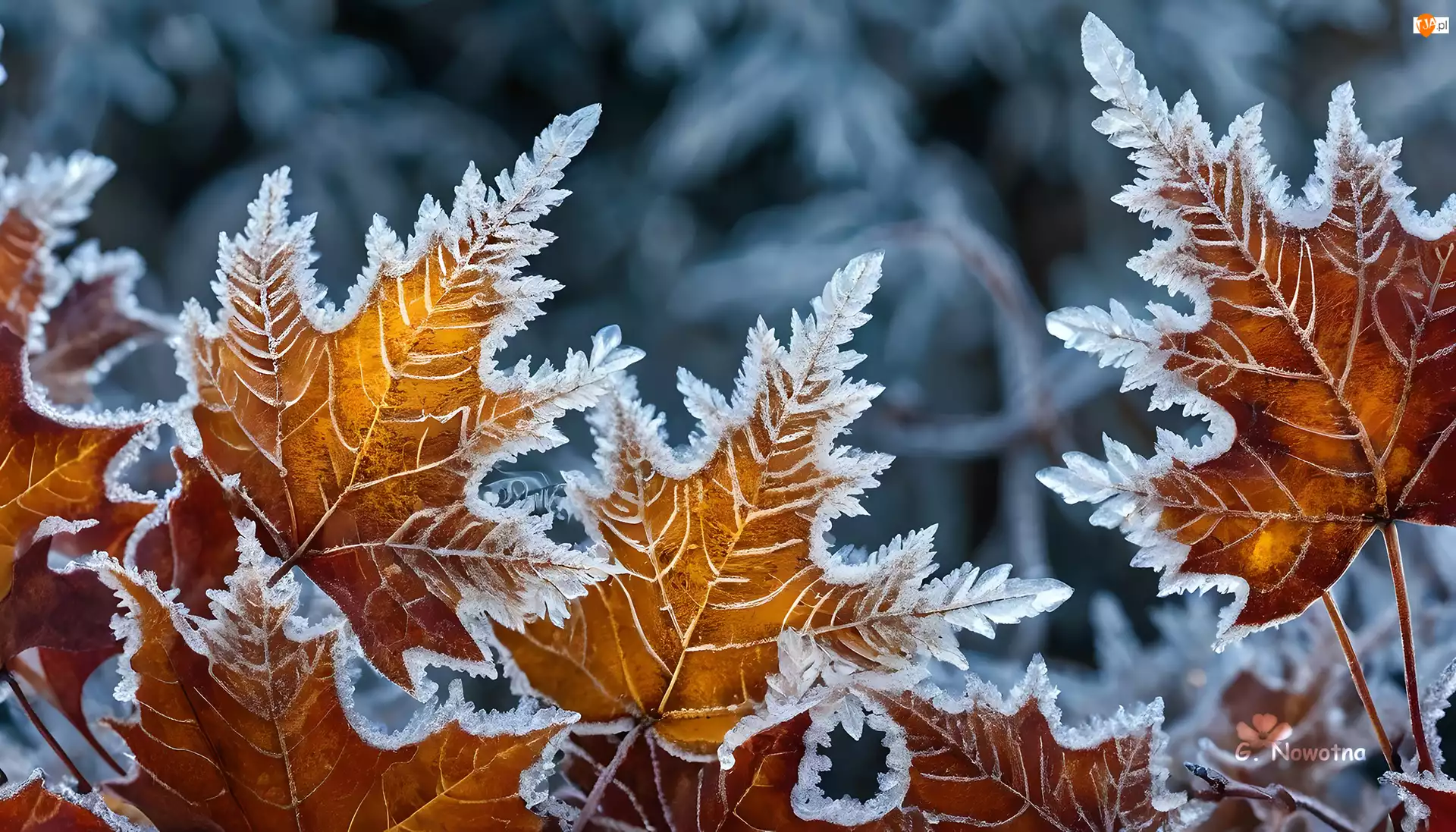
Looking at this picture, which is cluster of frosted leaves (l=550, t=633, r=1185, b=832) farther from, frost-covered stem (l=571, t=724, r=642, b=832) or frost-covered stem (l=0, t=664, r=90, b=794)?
frost-covered stem (l=0, t=664, r=90, b=794)

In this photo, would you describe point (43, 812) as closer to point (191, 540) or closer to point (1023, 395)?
point (191, 540)

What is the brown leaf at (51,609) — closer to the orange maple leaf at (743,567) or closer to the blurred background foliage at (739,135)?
the orange maple leaf at (743,567)

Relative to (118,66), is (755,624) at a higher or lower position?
lower

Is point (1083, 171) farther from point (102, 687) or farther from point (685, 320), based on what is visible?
point (102, 687)

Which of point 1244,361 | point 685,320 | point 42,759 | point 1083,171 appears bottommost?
point 42,759

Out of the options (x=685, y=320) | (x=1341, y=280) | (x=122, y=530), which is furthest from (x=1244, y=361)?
(x=685, y=320)

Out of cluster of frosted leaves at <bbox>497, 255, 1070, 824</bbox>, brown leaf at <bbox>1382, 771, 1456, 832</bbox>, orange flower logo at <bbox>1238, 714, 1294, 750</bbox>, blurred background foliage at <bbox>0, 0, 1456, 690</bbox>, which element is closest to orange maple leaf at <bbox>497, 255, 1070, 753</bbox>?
cluster of frosted leaves at <bbox>497, 255, 1070, 824</bbox>

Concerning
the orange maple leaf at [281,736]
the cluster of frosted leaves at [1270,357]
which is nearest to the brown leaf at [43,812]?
the orange maple leaf at [281,736]
